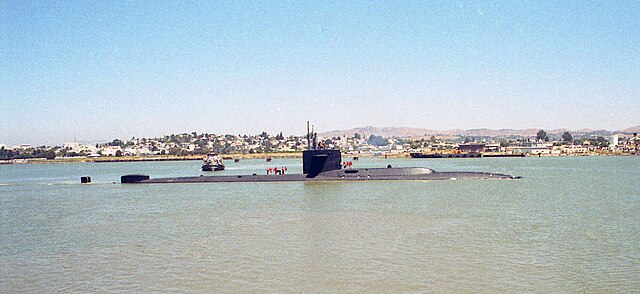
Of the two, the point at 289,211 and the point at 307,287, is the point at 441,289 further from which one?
the point at 289,211

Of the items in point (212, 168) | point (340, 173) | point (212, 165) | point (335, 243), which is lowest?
point (212, 168)

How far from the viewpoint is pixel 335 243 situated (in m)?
21.2

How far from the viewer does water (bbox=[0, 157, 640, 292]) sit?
16.1m

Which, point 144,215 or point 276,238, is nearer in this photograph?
point 276,238

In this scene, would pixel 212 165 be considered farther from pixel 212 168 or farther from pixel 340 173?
pixel 340 173

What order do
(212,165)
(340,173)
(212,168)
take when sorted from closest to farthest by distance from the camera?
(340,173)
(212,168)
(212,165)

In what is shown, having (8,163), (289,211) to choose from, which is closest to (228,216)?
(289,211)

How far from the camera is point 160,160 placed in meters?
170

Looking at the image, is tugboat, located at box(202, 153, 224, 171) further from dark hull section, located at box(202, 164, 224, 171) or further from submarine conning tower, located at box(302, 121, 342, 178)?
submarine conning tower, located at box(302, 121, 342, 178)

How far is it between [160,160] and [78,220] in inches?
5677

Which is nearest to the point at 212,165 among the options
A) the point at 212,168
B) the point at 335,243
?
the point at 212,168

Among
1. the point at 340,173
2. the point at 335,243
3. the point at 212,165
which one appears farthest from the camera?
the point at 212,165

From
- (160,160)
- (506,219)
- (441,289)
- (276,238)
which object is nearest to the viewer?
(441,289)

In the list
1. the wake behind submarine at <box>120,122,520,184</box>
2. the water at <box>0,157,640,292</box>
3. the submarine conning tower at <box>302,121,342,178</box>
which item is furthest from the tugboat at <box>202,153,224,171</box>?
the water at <box>0,157,640,292</box>
